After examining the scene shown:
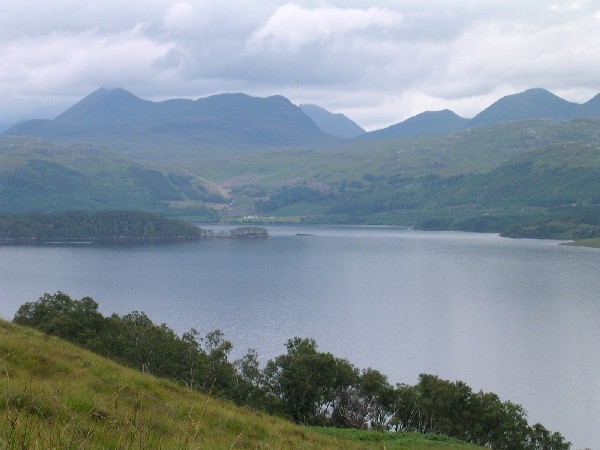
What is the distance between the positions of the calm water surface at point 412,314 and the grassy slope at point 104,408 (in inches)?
2146

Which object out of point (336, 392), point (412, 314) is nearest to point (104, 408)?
point (336, 392)

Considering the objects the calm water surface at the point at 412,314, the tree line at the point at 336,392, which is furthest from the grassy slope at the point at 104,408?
the calm water surface at the point at 412,314

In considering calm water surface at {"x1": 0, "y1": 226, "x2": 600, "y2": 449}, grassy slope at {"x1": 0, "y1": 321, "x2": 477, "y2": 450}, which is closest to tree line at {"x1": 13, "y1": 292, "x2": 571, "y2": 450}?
calm water surface at {"x1": 0, "y1": 226, "x2": 600, "y2": 449}

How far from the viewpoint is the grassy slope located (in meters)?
11.6

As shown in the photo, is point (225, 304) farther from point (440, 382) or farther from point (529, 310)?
point (440, 382)

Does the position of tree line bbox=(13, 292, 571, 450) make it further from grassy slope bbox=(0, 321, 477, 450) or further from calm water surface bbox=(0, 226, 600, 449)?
Answer: grassy slope bbox=(0, 321, 477, 450)

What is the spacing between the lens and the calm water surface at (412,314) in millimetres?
83938

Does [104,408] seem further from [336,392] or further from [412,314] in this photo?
[412,314]

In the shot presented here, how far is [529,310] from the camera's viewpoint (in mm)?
131125

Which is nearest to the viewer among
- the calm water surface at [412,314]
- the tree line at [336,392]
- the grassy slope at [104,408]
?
the grassy slope at [104,408]

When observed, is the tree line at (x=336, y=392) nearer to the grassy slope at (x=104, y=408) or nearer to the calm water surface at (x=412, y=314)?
the calm water surface at (x=412, y=314)

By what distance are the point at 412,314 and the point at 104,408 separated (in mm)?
117415

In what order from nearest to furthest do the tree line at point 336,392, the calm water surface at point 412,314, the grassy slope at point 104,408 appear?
the grassy slope at point 104,408 → the tree line at point 336,392 → the calm water surface at point 412,314

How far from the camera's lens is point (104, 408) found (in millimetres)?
15500
